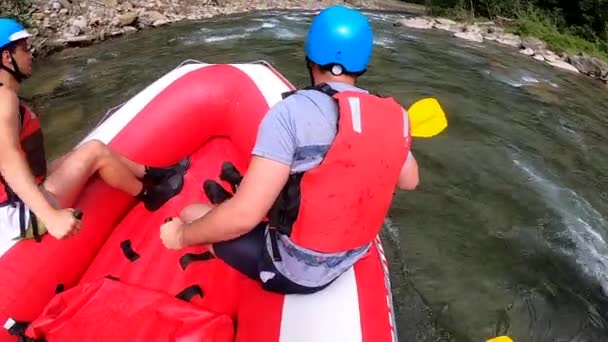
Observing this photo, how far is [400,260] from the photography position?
10.5 ft

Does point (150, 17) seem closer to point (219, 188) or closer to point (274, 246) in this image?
point (219, 188)

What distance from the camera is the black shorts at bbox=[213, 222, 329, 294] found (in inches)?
74.0

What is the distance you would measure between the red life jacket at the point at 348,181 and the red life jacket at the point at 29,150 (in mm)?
873

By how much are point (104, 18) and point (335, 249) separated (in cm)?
683

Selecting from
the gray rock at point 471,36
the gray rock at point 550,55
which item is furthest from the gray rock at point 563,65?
the gray rock at point 471,36

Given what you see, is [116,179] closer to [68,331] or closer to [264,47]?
[68,331]

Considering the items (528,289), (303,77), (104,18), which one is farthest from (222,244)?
(104,18)

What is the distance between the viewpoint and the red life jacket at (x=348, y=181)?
1.65 metres

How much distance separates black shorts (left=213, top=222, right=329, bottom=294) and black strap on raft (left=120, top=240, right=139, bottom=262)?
0.43m

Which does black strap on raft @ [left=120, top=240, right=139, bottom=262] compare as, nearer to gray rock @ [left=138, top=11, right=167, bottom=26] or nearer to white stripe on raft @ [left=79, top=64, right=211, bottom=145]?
white stripe on raft @ [left=79, top=64, right=211, bottom=145]

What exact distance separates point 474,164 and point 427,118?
1997 millimetres

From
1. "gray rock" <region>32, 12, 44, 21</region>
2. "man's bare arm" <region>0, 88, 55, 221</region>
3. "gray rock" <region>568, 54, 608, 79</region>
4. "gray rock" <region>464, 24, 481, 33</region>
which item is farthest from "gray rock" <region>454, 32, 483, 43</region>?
"man's bare arm" <region>0, 88, 55, 221</region>

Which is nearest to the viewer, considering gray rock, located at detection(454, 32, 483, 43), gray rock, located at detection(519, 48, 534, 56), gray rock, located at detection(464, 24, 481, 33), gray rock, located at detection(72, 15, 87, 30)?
gray rock, located at detection(72, 15, 87, 30)

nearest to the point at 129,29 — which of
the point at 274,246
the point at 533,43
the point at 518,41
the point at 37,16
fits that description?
the point at 37,16
